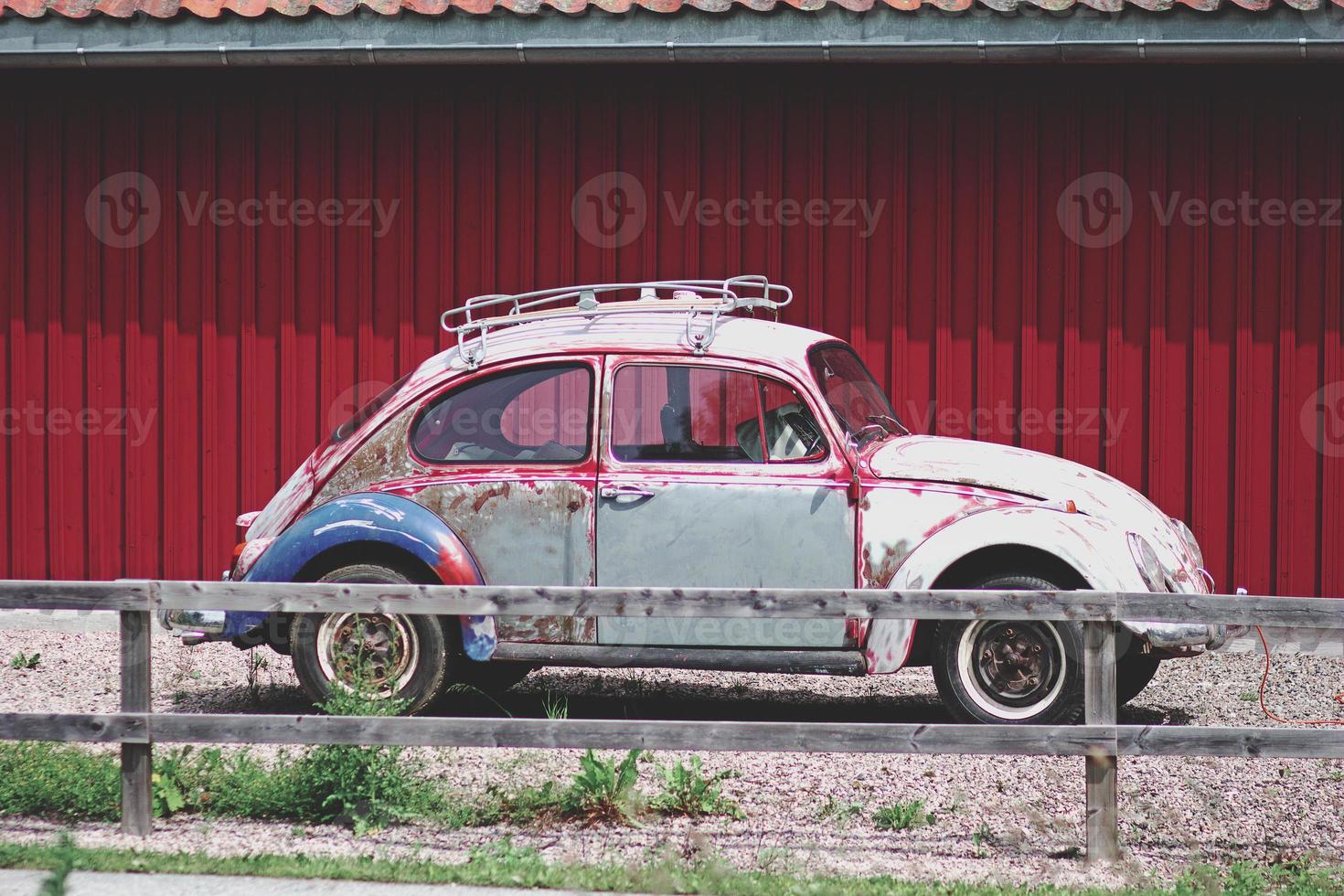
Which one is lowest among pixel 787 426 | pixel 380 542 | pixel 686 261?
pixel 380 542

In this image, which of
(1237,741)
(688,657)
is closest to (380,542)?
(688,657)

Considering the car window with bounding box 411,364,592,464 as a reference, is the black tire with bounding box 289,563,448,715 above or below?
below

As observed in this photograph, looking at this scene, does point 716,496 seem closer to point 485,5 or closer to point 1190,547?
point 1190,547

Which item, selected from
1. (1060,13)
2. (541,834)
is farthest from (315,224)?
(541,834)

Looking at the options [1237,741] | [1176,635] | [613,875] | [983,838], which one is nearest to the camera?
[613,875]

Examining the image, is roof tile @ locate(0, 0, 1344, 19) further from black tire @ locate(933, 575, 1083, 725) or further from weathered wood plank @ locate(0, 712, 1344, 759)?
weathered wood plank @ locate(0, 712, 1344, 759)

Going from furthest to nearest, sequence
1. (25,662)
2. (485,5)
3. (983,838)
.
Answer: (485,5), (25,662), (983,838)

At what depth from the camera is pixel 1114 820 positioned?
4.84 meters

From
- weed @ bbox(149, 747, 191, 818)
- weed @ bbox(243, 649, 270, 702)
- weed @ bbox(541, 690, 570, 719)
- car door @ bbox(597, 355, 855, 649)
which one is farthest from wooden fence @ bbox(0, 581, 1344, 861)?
weed @ bbox(243, 649, 270, 702)

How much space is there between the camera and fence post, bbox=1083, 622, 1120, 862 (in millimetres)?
4828

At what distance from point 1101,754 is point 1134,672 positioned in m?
1.98

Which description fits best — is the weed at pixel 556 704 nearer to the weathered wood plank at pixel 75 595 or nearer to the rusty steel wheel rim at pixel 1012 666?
the rusty steel wheel rim at pixel 1012 666

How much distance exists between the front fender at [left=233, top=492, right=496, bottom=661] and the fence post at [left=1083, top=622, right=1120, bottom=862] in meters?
2.77

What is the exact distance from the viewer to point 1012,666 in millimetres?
6168
